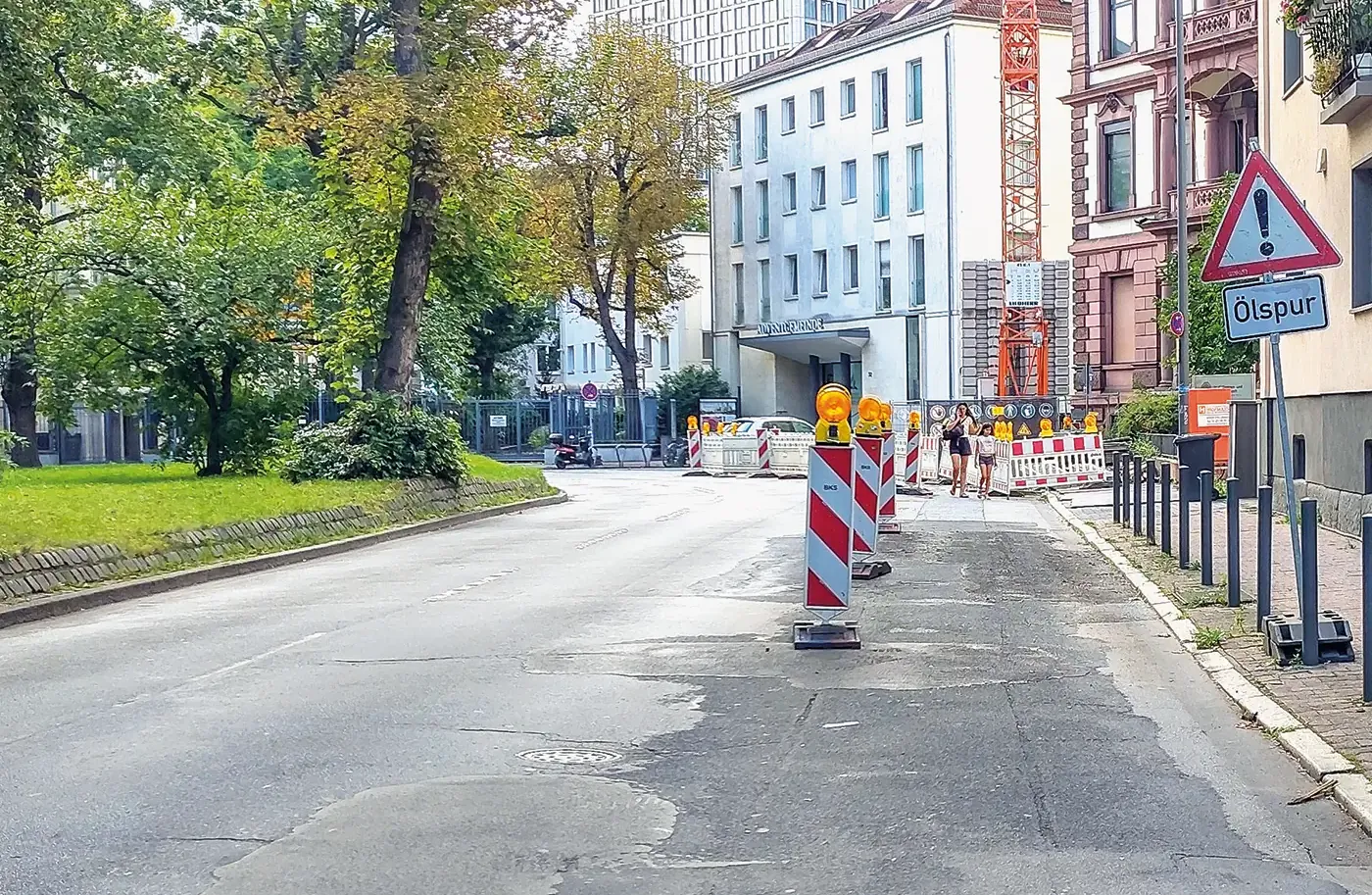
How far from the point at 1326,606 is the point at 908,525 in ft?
38.6

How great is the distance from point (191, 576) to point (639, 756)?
36.2 feet

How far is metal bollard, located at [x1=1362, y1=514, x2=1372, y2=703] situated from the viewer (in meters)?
8.20

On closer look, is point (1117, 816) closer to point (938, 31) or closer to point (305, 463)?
point (305, 463)

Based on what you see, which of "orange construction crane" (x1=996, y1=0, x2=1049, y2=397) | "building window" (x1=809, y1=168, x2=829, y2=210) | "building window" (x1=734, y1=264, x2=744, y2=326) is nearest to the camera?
"orange construction crane" (x1=996, y1=0, x2=1049, y2=397)

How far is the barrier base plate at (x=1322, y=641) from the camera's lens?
1025 centimetres

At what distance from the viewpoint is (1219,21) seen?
4541cm

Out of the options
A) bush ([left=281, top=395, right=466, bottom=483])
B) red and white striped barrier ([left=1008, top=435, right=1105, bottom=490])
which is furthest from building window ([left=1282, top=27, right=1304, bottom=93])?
bush ([left=281, top=395, right=466, bottom=483])

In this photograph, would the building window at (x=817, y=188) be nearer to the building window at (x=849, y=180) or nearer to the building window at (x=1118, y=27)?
the building window at (x=849, y=180)

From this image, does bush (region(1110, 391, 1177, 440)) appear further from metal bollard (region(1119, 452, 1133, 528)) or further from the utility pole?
metal bollard (region(1119, 452, 1133, 528))

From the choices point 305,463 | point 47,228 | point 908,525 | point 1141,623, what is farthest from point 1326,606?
point 47,228

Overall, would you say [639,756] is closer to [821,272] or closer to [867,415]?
[867,415]

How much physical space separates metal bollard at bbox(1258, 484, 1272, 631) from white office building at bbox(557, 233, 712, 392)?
61176mm

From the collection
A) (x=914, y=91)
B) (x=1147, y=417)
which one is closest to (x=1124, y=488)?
(x=1147, y=417)

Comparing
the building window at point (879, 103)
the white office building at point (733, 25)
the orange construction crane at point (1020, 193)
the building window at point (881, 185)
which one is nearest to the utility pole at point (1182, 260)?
the orange construction crane at point (1020, 193)
